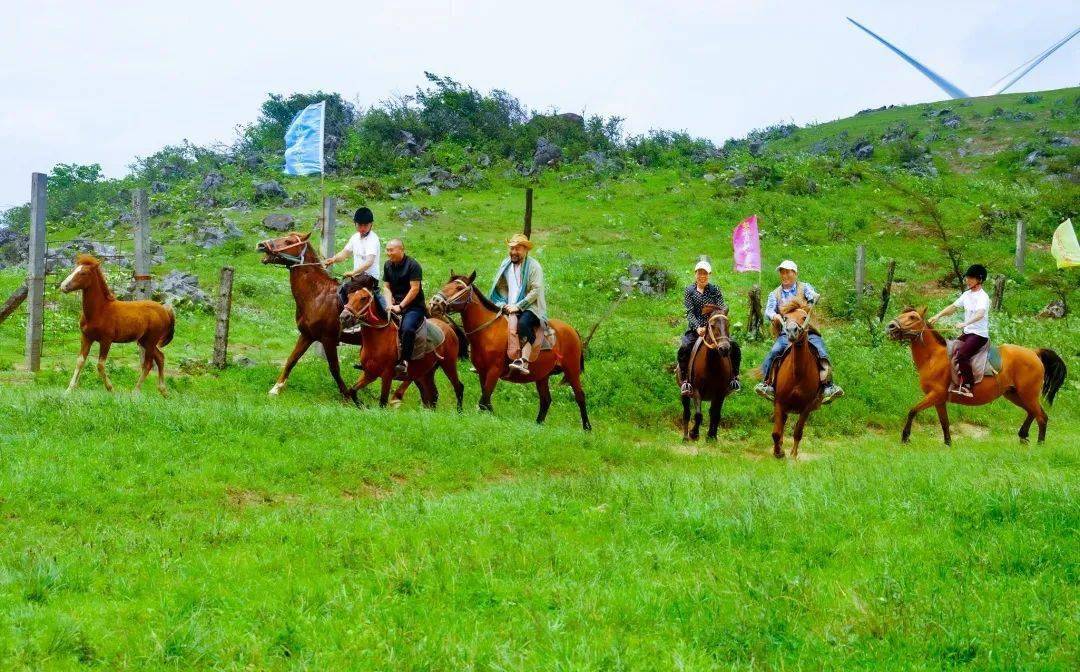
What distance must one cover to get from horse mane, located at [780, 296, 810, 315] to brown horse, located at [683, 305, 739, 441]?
1.30 m

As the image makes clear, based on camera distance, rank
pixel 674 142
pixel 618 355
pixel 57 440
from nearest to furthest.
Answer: pixel 57 440 < pixel 618 355 < pixel 674 142

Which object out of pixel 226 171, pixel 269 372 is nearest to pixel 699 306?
pixel 269 372

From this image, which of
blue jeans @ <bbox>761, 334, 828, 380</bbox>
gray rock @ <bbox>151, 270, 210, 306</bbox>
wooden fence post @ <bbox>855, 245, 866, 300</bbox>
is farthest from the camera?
wooden fence post @ <bbox>855, 245, 866, 300</bbox>

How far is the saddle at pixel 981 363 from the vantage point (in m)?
14.8

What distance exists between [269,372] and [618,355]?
7.57 meters

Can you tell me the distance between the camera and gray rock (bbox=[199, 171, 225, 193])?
152ft

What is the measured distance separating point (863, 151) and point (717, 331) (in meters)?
49.8

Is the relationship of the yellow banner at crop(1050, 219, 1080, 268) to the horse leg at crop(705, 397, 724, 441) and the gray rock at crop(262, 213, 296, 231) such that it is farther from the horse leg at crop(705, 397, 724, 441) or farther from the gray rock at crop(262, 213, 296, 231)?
the gray rock at crop(262, 213, 296, 231)

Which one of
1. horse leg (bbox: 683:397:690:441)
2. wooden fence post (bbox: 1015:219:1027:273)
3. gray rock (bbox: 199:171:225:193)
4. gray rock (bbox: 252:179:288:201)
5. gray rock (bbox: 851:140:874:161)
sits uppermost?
gray rock (bbox: 851:140:874:161)

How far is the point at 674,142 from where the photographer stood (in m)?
60.9

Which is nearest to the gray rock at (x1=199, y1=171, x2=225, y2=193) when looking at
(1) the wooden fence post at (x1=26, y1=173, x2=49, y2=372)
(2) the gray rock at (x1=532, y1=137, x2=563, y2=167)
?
(2) the gray rock at (x1=532, y1=137, x2=563, y2=167)

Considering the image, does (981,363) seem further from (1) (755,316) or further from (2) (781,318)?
(1) (755,316)

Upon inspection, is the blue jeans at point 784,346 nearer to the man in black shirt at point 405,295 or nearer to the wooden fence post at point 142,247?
the man in black shirt at point 405,295

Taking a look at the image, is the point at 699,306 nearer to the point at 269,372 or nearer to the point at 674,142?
the point at 269,372
